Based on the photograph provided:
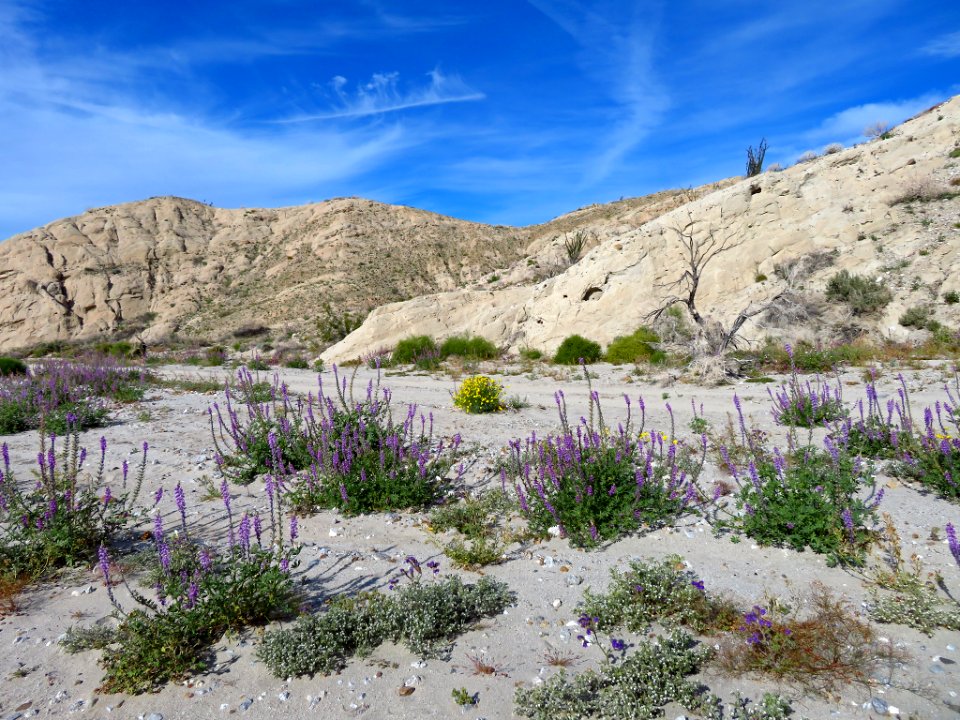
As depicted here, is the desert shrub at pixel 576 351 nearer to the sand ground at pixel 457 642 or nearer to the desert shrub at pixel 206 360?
the sand ground at pixel 457 642

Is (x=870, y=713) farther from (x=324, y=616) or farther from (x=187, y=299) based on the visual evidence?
(x=187, y=299)

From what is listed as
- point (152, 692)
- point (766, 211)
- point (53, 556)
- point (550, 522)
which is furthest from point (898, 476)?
point (766, 211)

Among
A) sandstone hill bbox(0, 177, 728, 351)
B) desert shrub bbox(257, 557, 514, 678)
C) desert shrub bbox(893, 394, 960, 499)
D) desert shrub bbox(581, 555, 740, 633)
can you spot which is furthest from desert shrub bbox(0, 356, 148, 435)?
sandstone hill bbox(0, 177, 728, 351)

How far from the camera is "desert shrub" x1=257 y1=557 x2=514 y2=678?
11.1ft

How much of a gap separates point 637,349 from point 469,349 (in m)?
6.79

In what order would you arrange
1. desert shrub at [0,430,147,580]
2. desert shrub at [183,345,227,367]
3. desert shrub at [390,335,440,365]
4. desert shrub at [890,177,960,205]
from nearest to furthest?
desert shrub at [0,430,147,580], desert shrub at [890,177,960,205], desert shrub at [390,335,440,365], desert shrub at [183,345,227,367]

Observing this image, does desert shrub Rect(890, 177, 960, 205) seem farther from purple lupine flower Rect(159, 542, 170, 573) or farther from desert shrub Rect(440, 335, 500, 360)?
purple lupine flower Rect(159, 542, 170, 573)

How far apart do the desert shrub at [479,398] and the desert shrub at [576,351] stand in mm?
8628

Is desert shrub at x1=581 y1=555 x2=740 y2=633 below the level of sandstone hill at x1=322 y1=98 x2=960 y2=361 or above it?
below

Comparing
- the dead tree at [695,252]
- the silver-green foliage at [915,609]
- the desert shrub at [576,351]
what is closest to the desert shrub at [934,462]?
the silver-green foliage at [915,609]

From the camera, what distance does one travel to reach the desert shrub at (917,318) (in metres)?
15.4

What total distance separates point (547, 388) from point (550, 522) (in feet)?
27.9

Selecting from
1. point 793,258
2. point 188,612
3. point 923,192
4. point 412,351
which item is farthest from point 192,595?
point 923,192

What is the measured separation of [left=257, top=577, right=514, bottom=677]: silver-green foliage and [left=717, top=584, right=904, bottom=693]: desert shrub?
1544 millimetres
